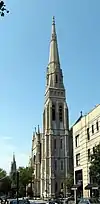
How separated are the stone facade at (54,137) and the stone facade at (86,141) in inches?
2198

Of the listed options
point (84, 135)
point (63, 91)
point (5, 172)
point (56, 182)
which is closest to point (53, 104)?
point (63, 91)

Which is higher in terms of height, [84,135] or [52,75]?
[52,75]

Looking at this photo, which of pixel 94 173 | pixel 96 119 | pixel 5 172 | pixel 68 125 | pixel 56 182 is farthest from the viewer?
pixel 5 172

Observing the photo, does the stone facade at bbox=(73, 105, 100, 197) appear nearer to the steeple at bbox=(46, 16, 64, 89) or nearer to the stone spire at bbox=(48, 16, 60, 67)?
the steeple at bbox=(46, 16, 64, 89)

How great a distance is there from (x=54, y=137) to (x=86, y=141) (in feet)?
232

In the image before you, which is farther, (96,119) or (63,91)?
(63,91)

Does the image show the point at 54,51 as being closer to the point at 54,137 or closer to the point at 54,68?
the point at 54,68

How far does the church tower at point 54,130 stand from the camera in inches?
4978

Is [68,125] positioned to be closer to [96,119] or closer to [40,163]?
[40,163]

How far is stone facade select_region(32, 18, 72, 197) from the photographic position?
126m

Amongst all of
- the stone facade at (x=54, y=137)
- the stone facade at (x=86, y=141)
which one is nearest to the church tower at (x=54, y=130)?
the stone facade at (x=54, y=137)

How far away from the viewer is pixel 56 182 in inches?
4953

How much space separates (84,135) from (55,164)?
6850 centimetres

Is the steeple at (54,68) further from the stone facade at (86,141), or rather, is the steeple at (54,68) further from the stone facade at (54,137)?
the stone facade at (86,141)
